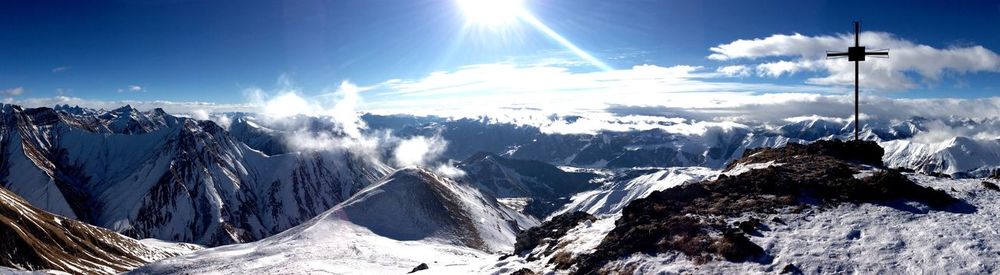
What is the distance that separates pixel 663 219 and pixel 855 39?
20.7 m

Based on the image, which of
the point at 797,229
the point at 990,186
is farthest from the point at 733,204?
the point at 990,186

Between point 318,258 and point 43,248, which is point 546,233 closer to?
point 318,258

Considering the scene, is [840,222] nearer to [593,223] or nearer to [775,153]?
[593,223]

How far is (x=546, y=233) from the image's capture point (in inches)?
2005

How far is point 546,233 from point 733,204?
19.2m

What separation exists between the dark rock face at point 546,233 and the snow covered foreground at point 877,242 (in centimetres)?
1649

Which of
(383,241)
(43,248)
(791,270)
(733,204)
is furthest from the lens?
(43,248)

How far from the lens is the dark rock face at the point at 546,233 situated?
4872 cm

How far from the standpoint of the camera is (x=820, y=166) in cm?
4266

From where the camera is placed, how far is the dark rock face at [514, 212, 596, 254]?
4872 centimetres

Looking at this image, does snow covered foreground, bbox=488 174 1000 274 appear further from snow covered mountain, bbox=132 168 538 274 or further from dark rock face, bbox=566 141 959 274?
snow covered mountain, bbox=132 168 538 274

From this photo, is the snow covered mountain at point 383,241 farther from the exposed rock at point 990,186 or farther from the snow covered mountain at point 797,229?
the exposed rock at point 990,186

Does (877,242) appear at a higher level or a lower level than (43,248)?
higher

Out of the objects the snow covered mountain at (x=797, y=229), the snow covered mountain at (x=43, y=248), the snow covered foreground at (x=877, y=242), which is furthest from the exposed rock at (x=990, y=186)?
the snow covered mountain at (x=43, y=248)
